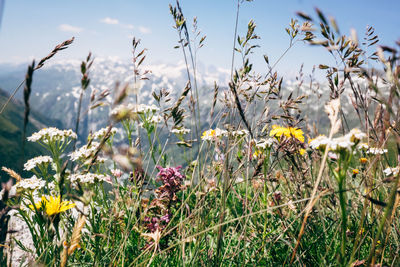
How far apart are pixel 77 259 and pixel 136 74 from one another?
67.2 inches

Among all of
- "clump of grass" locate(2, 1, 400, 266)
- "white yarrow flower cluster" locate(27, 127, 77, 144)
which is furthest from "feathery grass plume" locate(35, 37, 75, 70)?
"white yarrow flower cluster" locate(27, 127, 77, 144)

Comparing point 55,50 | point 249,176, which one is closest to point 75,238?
point 55,50

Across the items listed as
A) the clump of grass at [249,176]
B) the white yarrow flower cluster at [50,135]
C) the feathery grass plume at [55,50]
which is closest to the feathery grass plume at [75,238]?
the clump of grass at [249,176]

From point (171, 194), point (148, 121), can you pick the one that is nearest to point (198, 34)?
point (148, 121)

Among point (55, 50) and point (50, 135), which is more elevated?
point (55, 50)

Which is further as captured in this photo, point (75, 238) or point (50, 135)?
point (50, 135)

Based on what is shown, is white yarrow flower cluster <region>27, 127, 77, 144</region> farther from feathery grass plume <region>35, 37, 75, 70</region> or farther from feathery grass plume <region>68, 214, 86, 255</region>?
feathery grass plume <region>68, 214, 86, 255</region>

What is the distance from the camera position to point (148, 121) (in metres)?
2.89

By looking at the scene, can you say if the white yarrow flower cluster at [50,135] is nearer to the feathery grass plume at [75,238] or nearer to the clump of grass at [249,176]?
the clump of grass at [249,176]

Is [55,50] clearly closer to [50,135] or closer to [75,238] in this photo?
[75,238]

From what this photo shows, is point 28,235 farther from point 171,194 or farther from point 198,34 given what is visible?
point 198,34

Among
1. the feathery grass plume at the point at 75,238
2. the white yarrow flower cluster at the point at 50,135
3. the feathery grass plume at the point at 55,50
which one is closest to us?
the feathery grass plume at the point at 75,238

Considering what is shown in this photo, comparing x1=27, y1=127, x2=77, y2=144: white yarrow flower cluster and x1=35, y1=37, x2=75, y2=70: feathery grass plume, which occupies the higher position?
x1=35, y1=37, x2=75, y2=70: feathery grass plume

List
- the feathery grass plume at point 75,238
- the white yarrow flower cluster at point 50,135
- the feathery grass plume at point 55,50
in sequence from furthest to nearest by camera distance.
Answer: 1. the white yarrow flower cluster at point 50,135
2. the feathery grass plume at point 55,50
3. the feathery grass plume at point 75,238
